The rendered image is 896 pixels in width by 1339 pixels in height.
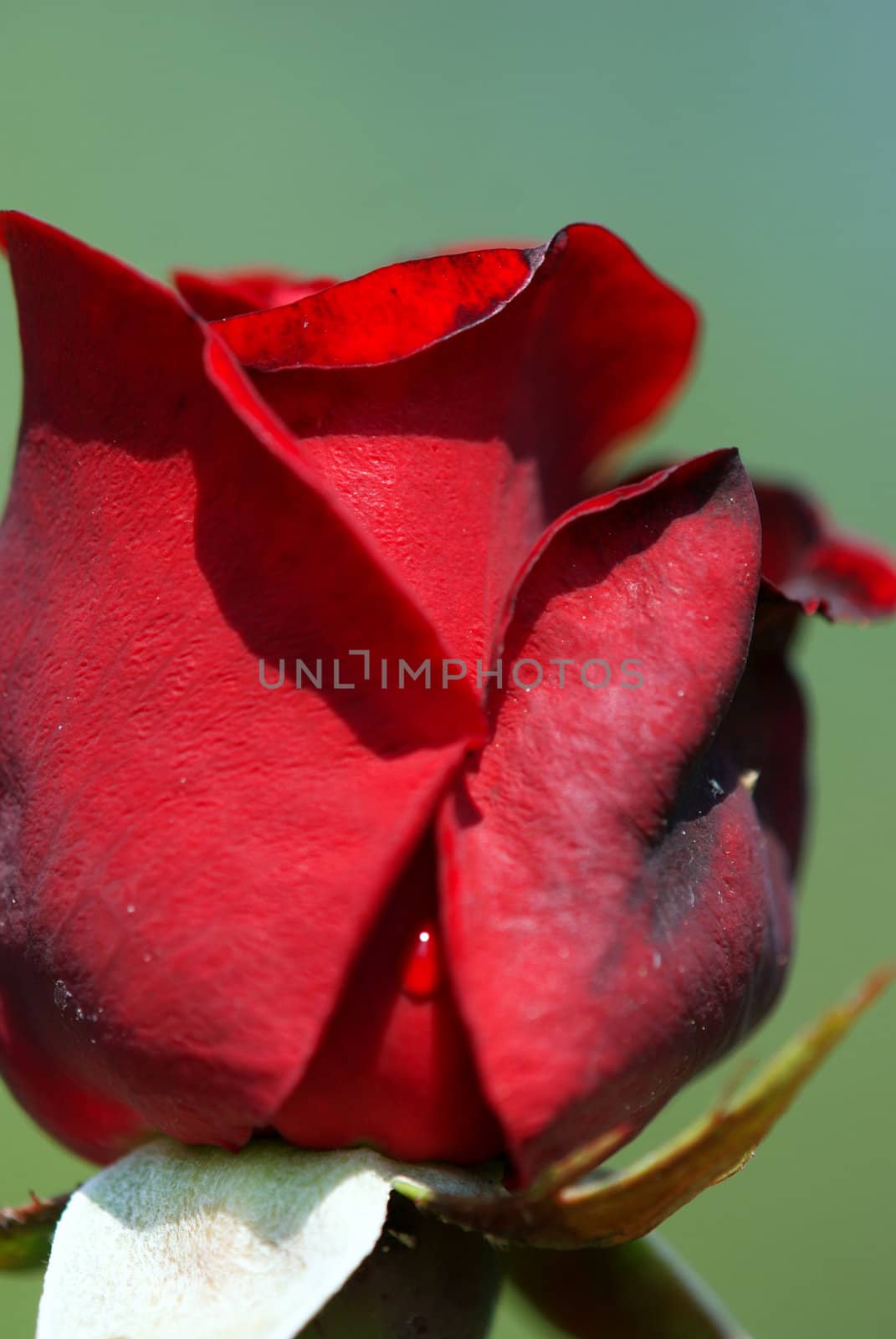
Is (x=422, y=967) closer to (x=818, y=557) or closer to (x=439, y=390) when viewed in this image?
(x=439, y=390)

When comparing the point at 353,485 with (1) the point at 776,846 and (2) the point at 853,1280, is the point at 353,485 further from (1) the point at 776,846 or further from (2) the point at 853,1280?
(2) the point at 853,1280

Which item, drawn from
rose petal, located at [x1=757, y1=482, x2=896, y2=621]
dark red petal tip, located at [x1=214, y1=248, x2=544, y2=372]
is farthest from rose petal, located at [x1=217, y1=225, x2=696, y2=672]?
rose petal, located at [x1=757, y1=482, x2=896, y2=621]

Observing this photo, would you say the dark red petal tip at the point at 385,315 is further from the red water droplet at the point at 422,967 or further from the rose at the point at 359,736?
the red water droplet at the point at 422,967

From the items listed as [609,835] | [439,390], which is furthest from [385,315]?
[609,835]

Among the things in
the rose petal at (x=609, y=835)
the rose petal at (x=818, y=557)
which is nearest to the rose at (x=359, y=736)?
the rose petal at (x=609, y=835)

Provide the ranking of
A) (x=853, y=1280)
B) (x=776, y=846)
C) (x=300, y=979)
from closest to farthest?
1. (x=300, y=979)
2. (x=776, y=846)
3. (x=853, y=1280)

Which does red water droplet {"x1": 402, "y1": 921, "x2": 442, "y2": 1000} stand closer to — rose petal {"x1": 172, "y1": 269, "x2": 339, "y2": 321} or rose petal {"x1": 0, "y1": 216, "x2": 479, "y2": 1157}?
rose petal {"x1": 0, "y1": 216, "x2": 479, "y2": 1157}

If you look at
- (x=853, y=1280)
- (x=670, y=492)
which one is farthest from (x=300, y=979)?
(x=853, y=1280)
